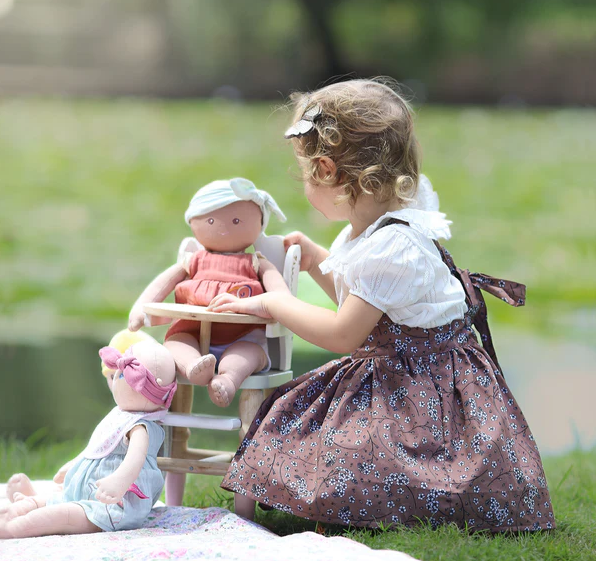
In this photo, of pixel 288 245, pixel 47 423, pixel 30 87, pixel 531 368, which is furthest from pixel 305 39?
pixel 288 245

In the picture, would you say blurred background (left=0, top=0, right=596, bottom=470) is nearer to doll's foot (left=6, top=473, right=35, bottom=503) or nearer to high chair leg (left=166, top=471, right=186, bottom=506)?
high chair leg (left=166, top=471, right=186, bottom=506)

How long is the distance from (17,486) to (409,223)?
1.20m

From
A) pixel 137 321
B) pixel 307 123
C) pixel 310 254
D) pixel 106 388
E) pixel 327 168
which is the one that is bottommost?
pixel 106 388

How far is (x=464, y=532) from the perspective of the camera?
2.03 meters

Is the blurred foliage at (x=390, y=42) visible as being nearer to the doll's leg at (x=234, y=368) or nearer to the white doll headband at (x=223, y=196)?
the white doll headband at (x=223, y=196)

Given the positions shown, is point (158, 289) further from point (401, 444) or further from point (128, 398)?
point (401, 444)

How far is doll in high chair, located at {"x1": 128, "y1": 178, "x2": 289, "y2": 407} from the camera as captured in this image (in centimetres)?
237

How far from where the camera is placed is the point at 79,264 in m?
7.88

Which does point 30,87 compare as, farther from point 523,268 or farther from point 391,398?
point 391,398

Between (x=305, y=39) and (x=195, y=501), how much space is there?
10.2 meters

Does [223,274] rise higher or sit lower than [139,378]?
higher

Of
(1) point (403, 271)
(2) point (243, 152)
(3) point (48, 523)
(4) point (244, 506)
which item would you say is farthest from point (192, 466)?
(2) point (243, 152)

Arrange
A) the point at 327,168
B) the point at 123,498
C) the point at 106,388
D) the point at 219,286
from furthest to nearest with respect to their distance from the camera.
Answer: the point at 106,388 < the point at 219,286 < the point at 327,168 < the point at 123,498

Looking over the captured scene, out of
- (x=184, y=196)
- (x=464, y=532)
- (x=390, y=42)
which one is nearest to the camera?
(x=464, y=532)
